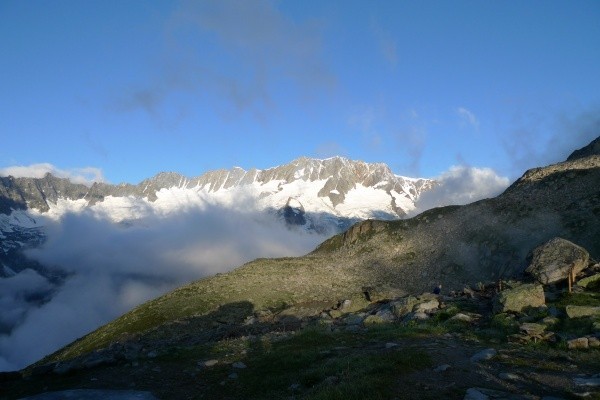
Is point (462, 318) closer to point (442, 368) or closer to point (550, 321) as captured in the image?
point (550, 321)

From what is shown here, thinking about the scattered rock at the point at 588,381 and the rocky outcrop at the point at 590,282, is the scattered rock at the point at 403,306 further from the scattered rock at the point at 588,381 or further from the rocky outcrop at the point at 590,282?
the scattered rock at the point at 588,381

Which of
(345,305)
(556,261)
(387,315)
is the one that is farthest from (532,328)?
(345,305)

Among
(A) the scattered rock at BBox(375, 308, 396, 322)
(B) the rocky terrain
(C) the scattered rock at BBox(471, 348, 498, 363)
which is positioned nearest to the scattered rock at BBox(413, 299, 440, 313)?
(B) the rocky terrain

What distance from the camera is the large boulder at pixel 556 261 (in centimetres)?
3105

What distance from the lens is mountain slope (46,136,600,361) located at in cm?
5931

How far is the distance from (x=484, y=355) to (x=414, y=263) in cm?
6252

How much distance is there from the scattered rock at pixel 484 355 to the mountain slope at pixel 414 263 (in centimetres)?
3051

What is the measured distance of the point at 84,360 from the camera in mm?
22188

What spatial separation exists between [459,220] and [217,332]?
56151 millimetres

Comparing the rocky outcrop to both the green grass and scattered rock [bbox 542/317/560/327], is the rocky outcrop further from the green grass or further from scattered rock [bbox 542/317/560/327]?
the green grass

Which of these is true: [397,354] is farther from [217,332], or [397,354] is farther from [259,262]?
[259,262]

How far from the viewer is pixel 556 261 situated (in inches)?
1267

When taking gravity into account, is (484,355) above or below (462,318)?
below

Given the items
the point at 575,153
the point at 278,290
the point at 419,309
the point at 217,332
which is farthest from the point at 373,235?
the point at 419,309
